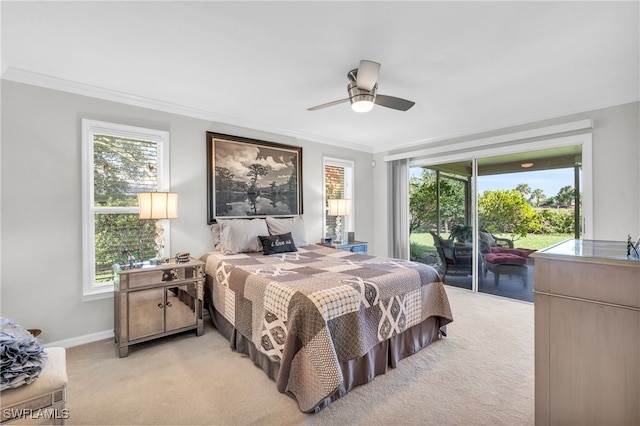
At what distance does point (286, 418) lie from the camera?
1.78 meters

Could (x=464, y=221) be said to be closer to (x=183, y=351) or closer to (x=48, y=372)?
(x=183, y=351)

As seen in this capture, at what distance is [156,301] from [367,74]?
109 inches

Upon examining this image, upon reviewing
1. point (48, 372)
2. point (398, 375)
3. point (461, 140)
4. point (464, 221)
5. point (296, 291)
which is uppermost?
point (461, 140)

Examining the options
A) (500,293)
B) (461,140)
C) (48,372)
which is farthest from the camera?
(461,140)

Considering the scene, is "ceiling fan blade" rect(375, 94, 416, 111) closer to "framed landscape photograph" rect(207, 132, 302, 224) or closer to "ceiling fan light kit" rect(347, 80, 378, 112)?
"ceiling fan light kit" rect(347, 80, 378, 112)

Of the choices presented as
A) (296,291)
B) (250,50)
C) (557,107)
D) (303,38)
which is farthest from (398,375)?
(557,107)

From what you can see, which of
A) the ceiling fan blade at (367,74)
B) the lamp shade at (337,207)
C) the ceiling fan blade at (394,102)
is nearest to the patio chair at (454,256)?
the lamp shade at (337,207)

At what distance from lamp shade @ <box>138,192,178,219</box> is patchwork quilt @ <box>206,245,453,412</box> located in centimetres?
72

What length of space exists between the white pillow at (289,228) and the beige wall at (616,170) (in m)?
3.59

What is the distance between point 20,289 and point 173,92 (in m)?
2.30

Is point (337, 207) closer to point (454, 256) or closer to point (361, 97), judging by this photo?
point (454, 256)

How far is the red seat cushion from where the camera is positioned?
13.6ft

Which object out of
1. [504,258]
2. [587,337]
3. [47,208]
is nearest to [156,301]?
[47,208]

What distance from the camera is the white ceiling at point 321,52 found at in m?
1.82
